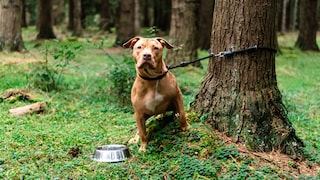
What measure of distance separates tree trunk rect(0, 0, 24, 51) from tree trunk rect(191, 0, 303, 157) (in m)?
8.51

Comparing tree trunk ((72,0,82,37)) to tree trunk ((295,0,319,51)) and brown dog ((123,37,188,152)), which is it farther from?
brown dog ((123,37,188,152))

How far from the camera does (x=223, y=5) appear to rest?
469cm

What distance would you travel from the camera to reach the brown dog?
14.1ft

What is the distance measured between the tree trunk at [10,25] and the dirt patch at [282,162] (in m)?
8.87

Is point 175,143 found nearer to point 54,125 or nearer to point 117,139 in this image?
point 117,139

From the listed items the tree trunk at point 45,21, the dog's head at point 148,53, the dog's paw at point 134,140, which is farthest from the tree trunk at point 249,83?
the tree trunk at point 45,21

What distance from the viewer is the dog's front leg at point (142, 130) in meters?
4.64

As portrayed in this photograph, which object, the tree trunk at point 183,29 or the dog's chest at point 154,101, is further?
the tree trunk at point 183,29

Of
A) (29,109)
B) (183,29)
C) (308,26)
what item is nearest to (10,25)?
(183,29)

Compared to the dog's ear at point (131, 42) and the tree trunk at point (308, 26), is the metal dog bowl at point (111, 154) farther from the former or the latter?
the tree trunk at point (308, 26)

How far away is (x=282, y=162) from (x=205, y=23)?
44.2 feet

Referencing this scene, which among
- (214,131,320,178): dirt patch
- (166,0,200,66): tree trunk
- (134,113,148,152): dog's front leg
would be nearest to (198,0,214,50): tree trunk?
(166,0,200,66): tree trunk

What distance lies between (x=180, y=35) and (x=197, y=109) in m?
6.95

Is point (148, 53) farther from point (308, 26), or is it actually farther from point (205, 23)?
point (308, 26)
